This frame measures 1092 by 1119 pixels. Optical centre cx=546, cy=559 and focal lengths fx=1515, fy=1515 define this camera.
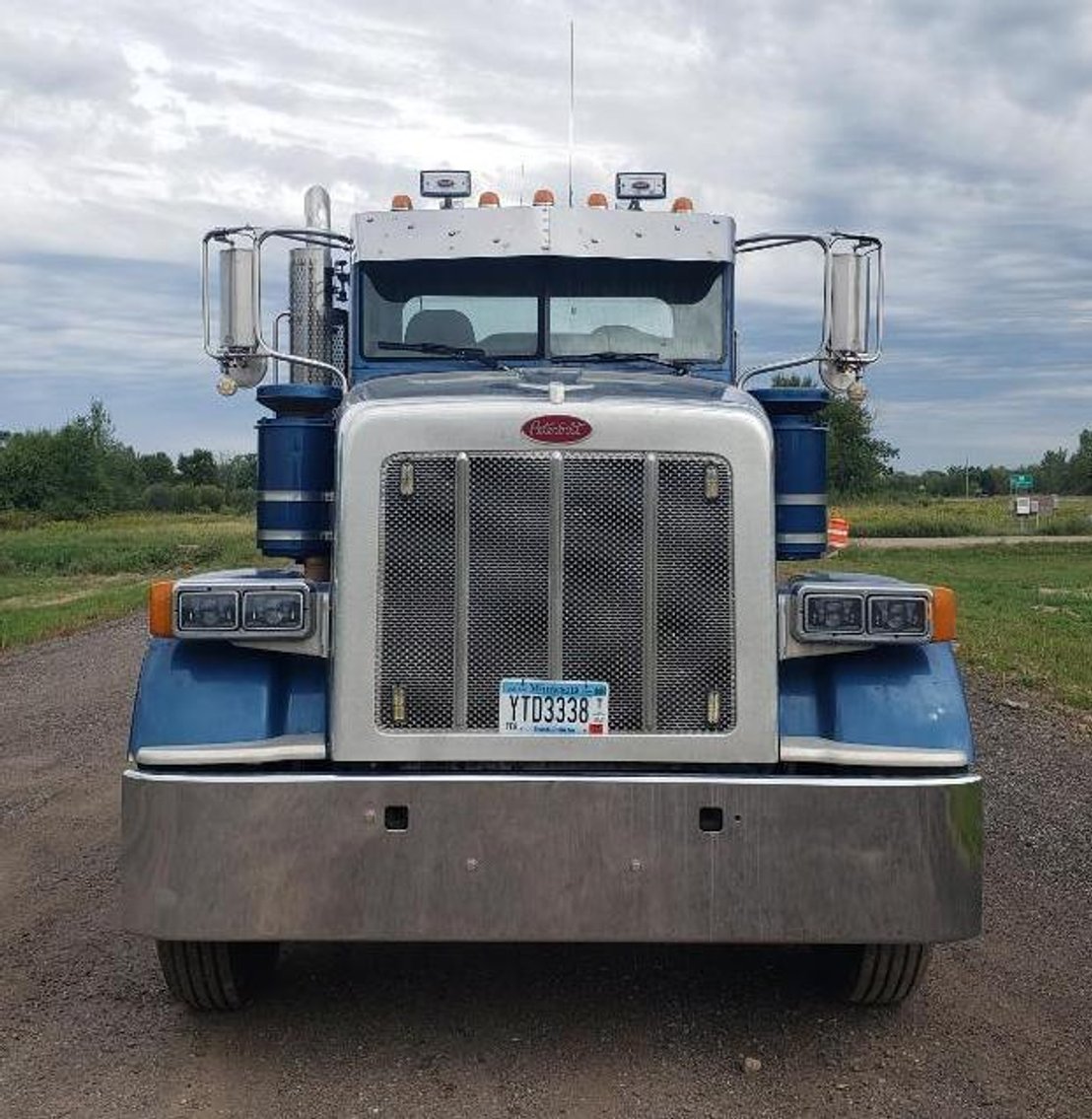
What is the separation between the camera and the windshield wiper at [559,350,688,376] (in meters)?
6.23

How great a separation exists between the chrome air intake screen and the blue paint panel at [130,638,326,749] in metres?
0.33

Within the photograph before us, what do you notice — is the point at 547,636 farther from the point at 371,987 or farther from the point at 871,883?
the point at 371,987

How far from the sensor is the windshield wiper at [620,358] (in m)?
6.23

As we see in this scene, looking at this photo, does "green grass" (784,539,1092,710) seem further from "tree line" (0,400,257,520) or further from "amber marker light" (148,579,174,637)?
"tree line" (0,400,257,520)

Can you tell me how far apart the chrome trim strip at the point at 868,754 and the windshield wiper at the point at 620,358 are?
220cm

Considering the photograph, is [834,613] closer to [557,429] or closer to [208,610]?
[557,429]

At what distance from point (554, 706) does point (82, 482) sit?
88825 millimetres

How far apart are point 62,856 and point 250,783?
316 cm

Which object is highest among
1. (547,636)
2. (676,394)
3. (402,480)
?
(676,394)

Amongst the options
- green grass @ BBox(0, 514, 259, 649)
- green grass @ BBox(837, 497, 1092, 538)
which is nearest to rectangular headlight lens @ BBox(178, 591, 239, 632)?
green grass @ BBox(0, 514, 259, 649)

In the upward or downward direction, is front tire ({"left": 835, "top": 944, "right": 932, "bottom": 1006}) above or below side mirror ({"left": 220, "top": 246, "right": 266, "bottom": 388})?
below

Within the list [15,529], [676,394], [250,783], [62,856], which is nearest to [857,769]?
[676,394]

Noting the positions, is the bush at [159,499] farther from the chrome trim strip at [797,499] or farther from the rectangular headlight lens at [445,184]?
the chrome trim strip at [797,499]

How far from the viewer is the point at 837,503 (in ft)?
257
